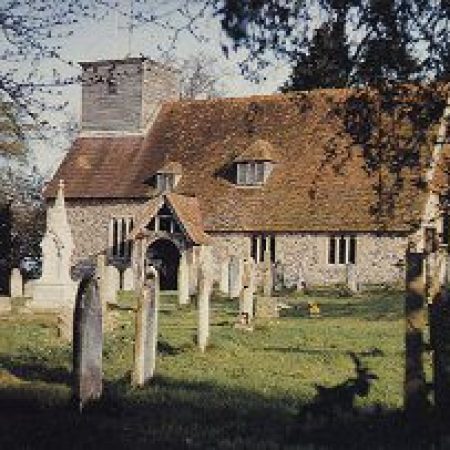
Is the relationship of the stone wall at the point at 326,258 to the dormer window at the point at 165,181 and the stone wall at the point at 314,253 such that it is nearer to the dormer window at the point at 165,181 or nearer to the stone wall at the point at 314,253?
the stone wall at the point at 314,253

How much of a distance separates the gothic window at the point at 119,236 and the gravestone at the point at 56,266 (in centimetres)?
1616

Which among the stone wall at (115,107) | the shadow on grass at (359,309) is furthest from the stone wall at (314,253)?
the shadow on grass at (359,309)

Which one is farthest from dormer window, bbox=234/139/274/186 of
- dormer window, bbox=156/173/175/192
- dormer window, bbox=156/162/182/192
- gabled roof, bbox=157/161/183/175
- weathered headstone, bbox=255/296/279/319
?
weathered headstone, bbox=255/296/279/319

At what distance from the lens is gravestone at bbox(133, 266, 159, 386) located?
397 inches

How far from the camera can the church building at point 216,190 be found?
35.8 meters

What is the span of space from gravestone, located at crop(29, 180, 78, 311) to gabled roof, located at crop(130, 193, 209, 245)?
1300 centimetres

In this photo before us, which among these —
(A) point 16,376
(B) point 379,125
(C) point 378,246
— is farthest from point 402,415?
(C) point 378,246

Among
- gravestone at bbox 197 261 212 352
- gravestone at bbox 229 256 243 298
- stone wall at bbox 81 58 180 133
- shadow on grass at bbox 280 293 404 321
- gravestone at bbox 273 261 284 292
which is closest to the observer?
gravestone at bbox 197 261 212 352

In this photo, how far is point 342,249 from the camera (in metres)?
36.0

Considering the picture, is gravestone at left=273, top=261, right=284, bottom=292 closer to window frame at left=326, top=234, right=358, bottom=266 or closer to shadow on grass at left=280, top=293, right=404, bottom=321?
window frame at left=326, top=234, right=358, bottom=266

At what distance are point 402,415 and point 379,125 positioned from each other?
9.32 ft

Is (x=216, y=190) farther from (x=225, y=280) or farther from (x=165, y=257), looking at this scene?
(x=225, y=280)

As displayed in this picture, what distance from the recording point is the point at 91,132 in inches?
1757

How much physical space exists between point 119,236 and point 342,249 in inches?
454
